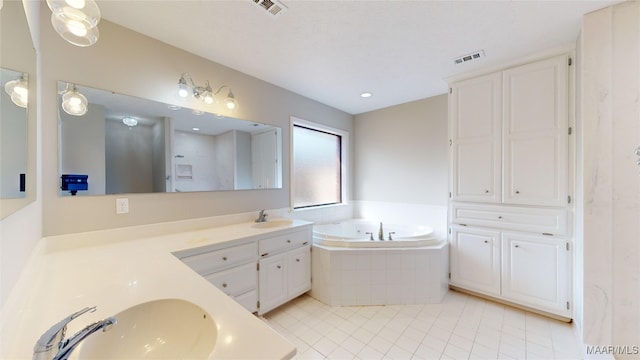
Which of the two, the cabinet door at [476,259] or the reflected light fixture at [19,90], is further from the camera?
the cabinet door at [476,259]

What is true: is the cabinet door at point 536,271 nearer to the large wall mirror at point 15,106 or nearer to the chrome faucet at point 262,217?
the chrome faucet at point 262,217

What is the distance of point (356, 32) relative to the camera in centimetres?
183

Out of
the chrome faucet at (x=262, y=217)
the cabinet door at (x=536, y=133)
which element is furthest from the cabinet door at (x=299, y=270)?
the cabinet door at (x=536, y=133)

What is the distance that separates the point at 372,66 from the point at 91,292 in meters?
2.53

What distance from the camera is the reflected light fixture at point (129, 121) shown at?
5.83 feet

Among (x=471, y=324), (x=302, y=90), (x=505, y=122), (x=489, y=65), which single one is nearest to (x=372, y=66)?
(x=302, y=90)

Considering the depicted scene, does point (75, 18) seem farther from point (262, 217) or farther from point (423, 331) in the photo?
point (423, 331)

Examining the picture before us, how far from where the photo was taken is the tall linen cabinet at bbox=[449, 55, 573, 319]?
2123 mm

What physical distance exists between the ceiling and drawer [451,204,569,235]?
143cm

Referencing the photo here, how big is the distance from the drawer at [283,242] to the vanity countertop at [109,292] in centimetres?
64

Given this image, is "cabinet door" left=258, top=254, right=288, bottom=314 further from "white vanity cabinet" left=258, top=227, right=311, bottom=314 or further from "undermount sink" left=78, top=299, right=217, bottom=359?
"undermount sink" left=78, top=299, right=217, bottom=359

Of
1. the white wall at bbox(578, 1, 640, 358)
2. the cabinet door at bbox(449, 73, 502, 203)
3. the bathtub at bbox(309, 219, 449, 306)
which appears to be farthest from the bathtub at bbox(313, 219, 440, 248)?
the white wall at bbox(578, 1, 640, 358)

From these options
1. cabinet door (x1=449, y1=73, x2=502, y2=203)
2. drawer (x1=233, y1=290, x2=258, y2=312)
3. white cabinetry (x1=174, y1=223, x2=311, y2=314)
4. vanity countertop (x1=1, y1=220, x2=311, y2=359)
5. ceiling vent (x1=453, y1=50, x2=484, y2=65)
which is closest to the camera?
vanity countertop (x1=1, y1=220, x2=311, y2=359)

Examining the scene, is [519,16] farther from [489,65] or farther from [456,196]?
[456,196]
